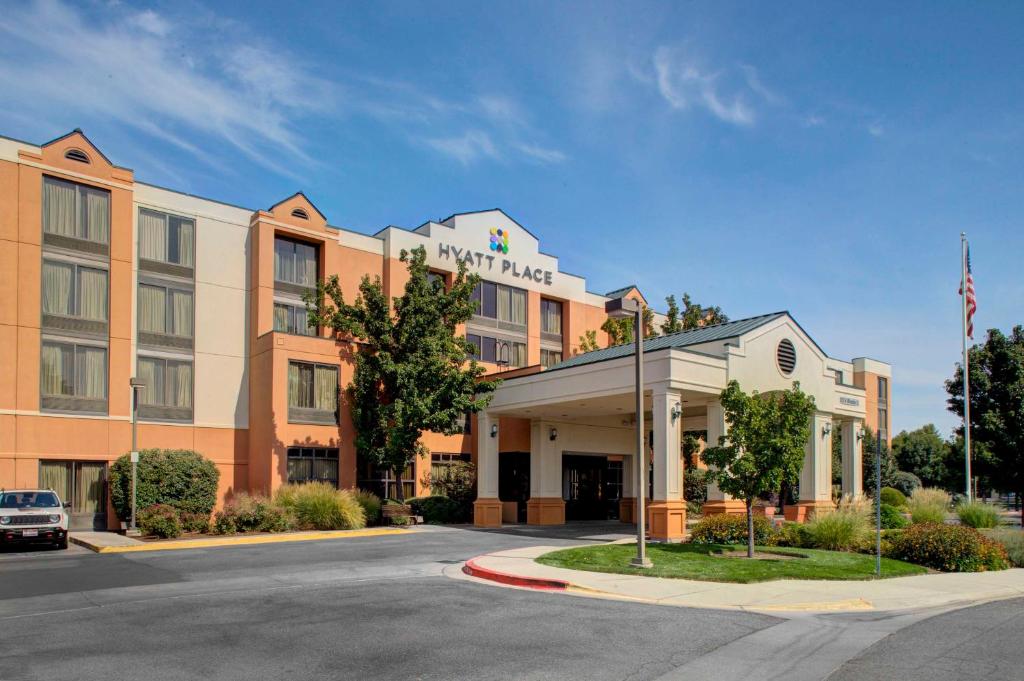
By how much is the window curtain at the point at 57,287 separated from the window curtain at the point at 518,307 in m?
19.9

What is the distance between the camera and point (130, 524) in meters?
26.2

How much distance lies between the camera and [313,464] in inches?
1227

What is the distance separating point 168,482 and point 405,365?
8956 millimetres

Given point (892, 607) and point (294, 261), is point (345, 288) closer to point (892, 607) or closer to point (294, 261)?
point (294, 261)

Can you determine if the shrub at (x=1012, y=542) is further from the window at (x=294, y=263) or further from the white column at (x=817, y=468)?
the window at (x=294, y=263)

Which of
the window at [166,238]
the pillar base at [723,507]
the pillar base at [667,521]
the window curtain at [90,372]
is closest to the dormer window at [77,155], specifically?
the window at [166,238]

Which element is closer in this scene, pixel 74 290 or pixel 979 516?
pixel 979 516

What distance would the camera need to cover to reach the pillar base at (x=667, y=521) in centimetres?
2270

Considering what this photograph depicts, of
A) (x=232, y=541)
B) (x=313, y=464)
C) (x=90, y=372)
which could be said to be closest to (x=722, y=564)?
(x=232, y=541)

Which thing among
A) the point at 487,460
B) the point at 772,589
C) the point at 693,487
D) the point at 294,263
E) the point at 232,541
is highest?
the point at 294,263

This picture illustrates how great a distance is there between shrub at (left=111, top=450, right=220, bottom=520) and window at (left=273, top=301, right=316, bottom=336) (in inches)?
267

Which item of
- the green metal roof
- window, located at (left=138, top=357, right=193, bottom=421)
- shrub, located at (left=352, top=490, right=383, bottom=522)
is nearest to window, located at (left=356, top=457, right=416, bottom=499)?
shrub, located at (left=352, top=490, right=383, bottom=522)

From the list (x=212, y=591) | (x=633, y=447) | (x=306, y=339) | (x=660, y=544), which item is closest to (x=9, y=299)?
(x=306, y=339)

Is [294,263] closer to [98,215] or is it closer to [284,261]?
[284,261]
